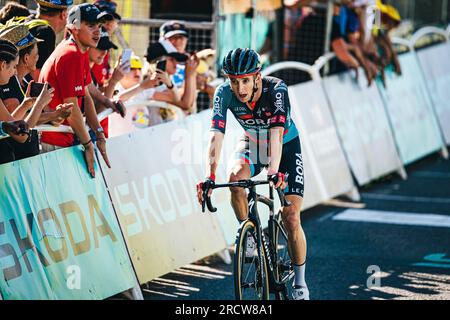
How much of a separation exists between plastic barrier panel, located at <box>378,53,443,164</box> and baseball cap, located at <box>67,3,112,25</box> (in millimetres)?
6919

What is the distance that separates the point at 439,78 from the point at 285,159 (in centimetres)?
935

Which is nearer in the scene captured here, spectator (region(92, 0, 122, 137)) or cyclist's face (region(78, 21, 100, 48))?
cyclist's face (region(78, 21, 100, 48))

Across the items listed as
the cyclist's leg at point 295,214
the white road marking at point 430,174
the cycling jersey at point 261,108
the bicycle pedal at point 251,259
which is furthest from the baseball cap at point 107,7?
the white road marking at point 430,174

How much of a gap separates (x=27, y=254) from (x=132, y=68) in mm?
3082

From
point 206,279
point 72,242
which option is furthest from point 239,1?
point 72,242

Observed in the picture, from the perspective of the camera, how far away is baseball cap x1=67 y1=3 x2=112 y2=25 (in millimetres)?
8305

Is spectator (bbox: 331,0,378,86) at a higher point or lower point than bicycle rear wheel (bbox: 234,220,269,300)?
higher

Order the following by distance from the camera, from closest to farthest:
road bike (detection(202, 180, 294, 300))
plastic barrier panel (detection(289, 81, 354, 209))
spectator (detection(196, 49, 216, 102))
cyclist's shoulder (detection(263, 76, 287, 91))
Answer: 1. road bike (detection(202, 180, 294, 300))
2. cyclist's shoulder (detection(263, 76, 287, 91))
3. spectator (detection(196, 49, 216, 102))
4. plastic barrier panel (detection(289, 81, 354, 209))

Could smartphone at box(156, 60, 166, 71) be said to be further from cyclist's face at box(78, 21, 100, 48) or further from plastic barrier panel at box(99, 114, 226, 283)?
cyclist's face at box(78, 21, 100, 48)

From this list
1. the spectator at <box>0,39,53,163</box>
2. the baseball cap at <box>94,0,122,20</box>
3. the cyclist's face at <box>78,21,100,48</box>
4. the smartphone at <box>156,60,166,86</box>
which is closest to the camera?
the spectator at <box>0,39,53,163</box>

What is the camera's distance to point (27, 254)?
7.32m

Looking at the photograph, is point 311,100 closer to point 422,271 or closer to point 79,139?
point 422,271

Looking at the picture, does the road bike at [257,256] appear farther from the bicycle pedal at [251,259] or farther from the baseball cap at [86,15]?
the baseball cap at [86,15]

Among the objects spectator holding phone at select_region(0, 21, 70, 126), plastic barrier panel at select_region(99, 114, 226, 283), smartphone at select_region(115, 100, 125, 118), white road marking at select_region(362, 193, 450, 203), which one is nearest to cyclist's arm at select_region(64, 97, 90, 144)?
spectator holding phone at select_region(0, 21, 70, 126)
